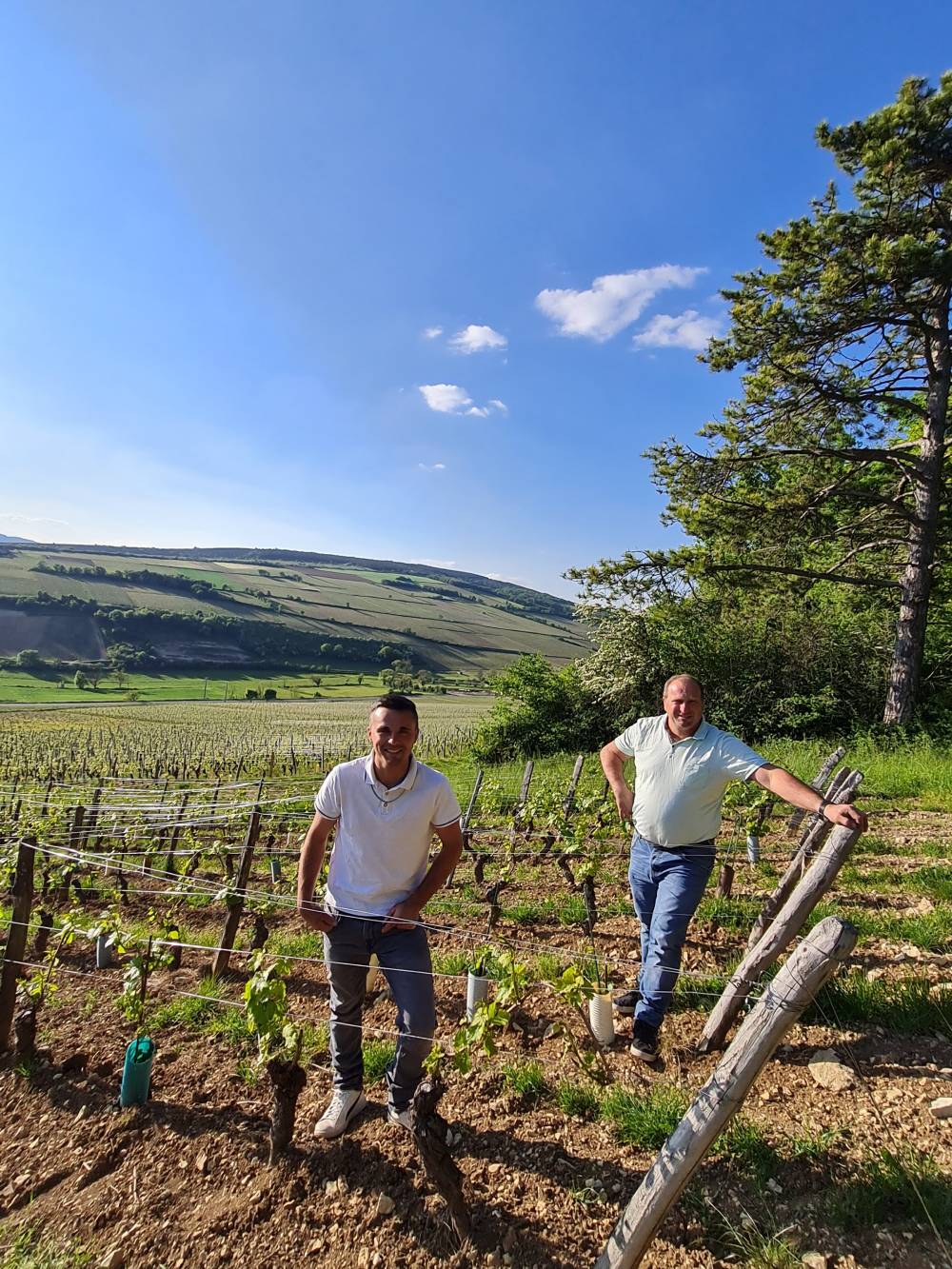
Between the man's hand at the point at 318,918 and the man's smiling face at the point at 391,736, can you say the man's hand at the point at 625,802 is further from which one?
the man's hand at the point at 318,918

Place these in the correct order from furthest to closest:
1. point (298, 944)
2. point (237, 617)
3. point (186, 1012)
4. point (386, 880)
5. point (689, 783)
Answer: point (237, 617) < point (298, 944) < point (186, 1012) < point (689, 783) < point (386, 880)

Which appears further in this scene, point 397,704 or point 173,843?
point 173,843

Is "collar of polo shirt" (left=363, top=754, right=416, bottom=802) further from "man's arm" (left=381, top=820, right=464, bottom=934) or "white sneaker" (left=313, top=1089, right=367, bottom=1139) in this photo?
"white sneaker" (left=313, top=1089, right=367, bottom=1139)

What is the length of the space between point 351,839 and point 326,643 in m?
87.9

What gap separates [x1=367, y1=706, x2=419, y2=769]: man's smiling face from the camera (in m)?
2.91

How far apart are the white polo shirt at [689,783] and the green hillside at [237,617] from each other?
52.4 meters

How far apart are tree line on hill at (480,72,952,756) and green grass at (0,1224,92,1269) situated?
14025mm

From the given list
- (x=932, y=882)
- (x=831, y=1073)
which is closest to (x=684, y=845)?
(x=831, y=1073)

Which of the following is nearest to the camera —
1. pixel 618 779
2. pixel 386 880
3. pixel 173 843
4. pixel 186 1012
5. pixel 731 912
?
pixel 386 880

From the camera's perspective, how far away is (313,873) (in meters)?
3.05

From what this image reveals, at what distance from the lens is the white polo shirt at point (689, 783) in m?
3.37

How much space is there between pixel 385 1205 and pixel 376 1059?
3.32 ft

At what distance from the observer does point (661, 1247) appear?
2.29 metres

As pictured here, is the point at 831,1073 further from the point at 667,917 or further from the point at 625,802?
the point at 625,802
